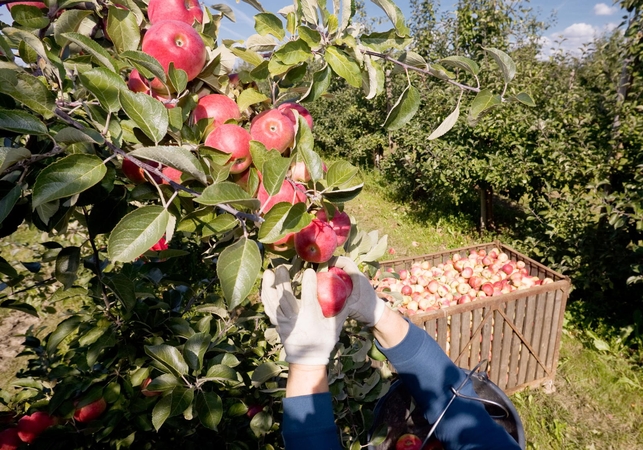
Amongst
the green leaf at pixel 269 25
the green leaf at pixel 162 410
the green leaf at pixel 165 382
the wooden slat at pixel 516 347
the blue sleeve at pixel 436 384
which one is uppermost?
the green leaf at pixel 269 25

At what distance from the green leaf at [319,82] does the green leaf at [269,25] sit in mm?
107

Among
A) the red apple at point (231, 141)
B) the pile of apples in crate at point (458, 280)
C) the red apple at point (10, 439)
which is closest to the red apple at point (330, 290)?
the red apple at point (231, 141)

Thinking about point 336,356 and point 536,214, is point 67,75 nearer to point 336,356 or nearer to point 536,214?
point 336,356

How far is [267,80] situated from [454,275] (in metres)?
3.33

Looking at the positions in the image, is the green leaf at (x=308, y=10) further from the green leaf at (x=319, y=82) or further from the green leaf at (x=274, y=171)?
the green leaf at (x=274, y=171)

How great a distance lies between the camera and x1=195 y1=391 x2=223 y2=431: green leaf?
963 millimetres

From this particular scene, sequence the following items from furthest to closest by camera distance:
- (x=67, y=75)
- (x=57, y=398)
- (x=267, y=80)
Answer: (x=57, y=398) < (x=267, y=80) < (x=67, y=75)

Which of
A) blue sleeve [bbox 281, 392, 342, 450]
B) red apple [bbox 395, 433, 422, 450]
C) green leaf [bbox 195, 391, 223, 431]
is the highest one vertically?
green leaf [bbox 195, 391, 223, 431]

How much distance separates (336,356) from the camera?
1388 mm

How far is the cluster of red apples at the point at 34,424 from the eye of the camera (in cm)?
120

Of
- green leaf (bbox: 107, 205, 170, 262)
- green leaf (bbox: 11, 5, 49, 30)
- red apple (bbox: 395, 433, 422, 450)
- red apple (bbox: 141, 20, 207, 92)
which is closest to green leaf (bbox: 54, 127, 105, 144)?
green leaf (bbox: 107, 205, 170, 262)

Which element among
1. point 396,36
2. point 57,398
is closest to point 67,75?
point 396,36

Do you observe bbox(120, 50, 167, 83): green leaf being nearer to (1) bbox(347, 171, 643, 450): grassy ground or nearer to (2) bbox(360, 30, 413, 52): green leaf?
(2) bbox(360, 30, 413, 52): green leaf

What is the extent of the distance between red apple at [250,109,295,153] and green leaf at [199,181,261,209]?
0.23 meters
